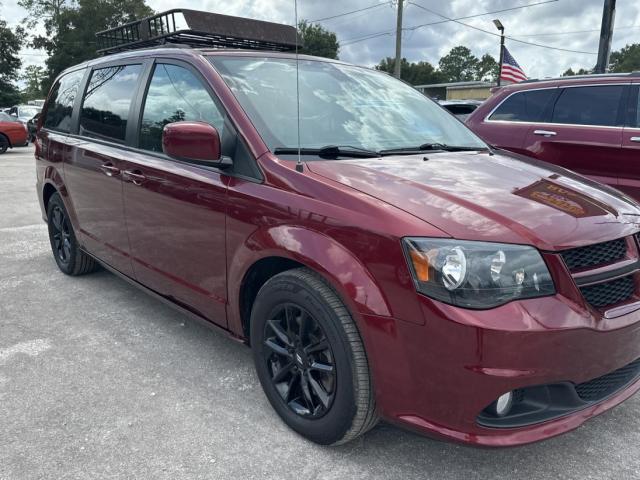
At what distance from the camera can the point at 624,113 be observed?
4.93 metres

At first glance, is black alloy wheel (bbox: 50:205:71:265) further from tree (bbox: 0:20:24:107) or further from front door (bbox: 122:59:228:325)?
tree (bbox: 0:20:24:107)

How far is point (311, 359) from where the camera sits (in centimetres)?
236

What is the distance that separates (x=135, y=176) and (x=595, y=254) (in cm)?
256

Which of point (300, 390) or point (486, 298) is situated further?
point (300, 390)

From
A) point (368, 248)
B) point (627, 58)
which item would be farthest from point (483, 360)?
point (627, 58)

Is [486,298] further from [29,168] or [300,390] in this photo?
[29,168]

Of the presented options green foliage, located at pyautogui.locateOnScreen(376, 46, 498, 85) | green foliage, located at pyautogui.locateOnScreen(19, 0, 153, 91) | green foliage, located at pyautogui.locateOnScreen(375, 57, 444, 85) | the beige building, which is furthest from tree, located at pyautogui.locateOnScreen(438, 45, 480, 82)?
green foliage, located at pyautogui.locateOnScreen(19, 0, 153, 91)

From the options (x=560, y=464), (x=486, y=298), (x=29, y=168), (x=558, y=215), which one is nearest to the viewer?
(x=486, y=298)

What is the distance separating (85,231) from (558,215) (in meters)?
3.45

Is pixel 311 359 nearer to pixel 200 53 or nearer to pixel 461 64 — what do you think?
pixel 200 53

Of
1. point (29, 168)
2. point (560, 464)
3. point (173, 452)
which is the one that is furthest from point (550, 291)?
point (29, 168)

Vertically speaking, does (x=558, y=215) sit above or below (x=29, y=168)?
above

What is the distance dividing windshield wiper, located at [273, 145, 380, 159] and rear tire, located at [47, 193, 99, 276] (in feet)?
8.98

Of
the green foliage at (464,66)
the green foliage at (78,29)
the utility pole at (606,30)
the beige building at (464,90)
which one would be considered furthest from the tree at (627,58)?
the utility pole at (606,30)
